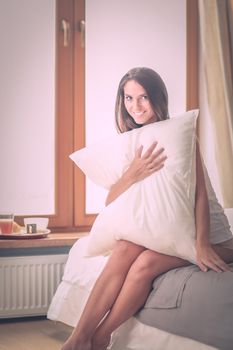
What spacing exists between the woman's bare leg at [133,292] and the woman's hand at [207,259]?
0.13 m

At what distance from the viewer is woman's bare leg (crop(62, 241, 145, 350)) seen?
2.26m

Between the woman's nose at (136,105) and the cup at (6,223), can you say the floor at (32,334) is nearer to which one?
the cup at (6,223)

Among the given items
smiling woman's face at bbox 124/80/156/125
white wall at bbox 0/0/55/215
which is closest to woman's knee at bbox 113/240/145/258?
smiling woman's face at bbox 124/80/156/125

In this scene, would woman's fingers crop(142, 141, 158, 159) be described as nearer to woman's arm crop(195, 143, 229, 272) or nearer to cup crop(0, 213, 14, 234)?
woman's arm crop(195, 143, 229, 272)

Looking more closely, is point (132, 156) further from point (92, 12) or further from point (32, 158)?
point (92, 12)

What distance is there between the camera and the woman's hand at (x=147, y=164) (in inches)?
93.4

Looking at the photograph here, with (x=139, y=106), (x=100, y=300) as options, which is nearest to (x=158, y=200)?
(x=100, y=300)

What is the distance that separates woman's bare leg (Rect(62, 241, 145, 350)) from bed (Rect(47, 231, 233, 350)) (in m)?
0.14

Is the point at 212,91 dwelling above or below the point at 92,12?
below

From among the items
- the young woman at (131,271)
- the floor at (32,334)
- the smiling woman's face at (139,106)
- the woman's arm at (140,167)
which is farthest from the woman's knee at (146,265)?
the floor at (32,334)

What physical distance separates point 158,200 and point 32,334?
118 cm

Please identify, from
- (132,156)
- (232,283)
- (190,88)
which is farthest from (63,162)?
(232,283)

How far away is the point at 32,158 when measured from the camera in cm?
354

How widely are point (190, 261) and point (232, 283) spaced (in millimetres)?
282
